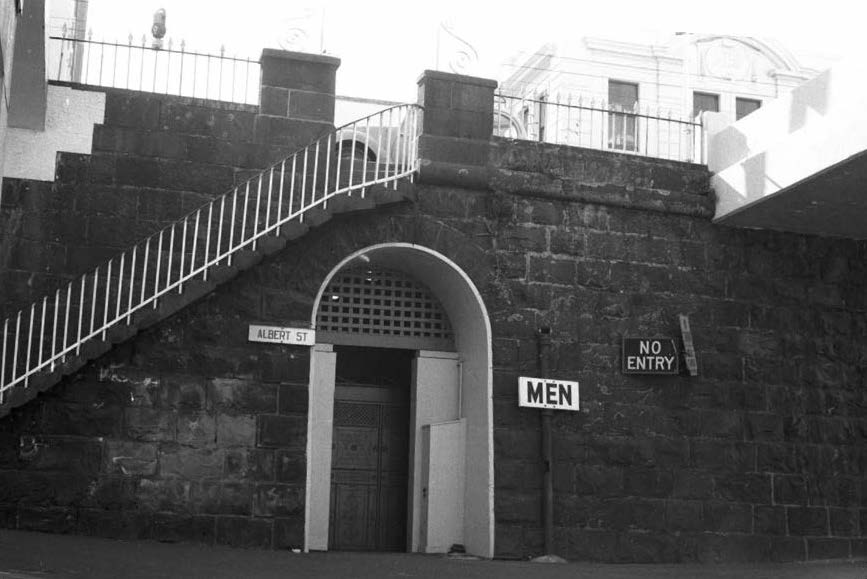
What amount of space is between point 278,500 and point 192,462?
97cm

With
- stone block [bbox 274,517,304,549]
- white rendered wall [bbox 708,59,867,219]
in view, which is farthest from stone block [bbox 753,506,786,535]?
stone block [bbox 274,517,304,549]

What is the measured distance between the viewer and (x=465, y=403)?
14.6 m

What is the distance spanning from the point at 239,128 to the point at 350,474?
4.28m

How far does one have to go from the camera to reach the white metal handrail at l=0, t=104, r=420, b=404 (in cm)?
1265

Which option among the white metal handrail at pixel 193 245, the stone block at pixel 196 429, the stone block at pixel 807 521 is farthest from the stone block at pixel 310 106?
the stone block at pixel 807 521

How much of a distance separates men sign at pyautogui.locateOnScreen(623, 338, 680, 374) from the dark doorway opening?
2.54 metres

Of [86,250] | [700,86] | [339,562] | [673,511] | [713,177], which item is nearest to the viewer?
[339,562]

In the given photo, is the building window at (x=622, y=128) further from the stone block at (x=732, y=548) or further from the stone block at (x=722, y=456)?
the stone block at (x=732, y=548)

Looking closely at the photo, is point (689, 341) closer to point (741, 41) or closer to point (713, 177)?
point (713, 177)

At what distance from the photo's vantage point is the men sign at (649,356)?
14.5 metres

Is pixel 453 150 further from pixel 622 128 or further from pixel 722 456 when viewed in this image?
pixel 722 456

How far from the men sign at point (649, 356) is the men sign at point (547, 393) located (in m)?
0.76

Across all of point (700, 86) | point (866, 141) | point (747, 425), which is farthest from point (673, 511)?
point (700, 86)

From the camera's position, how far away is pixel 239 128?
45.4ft
